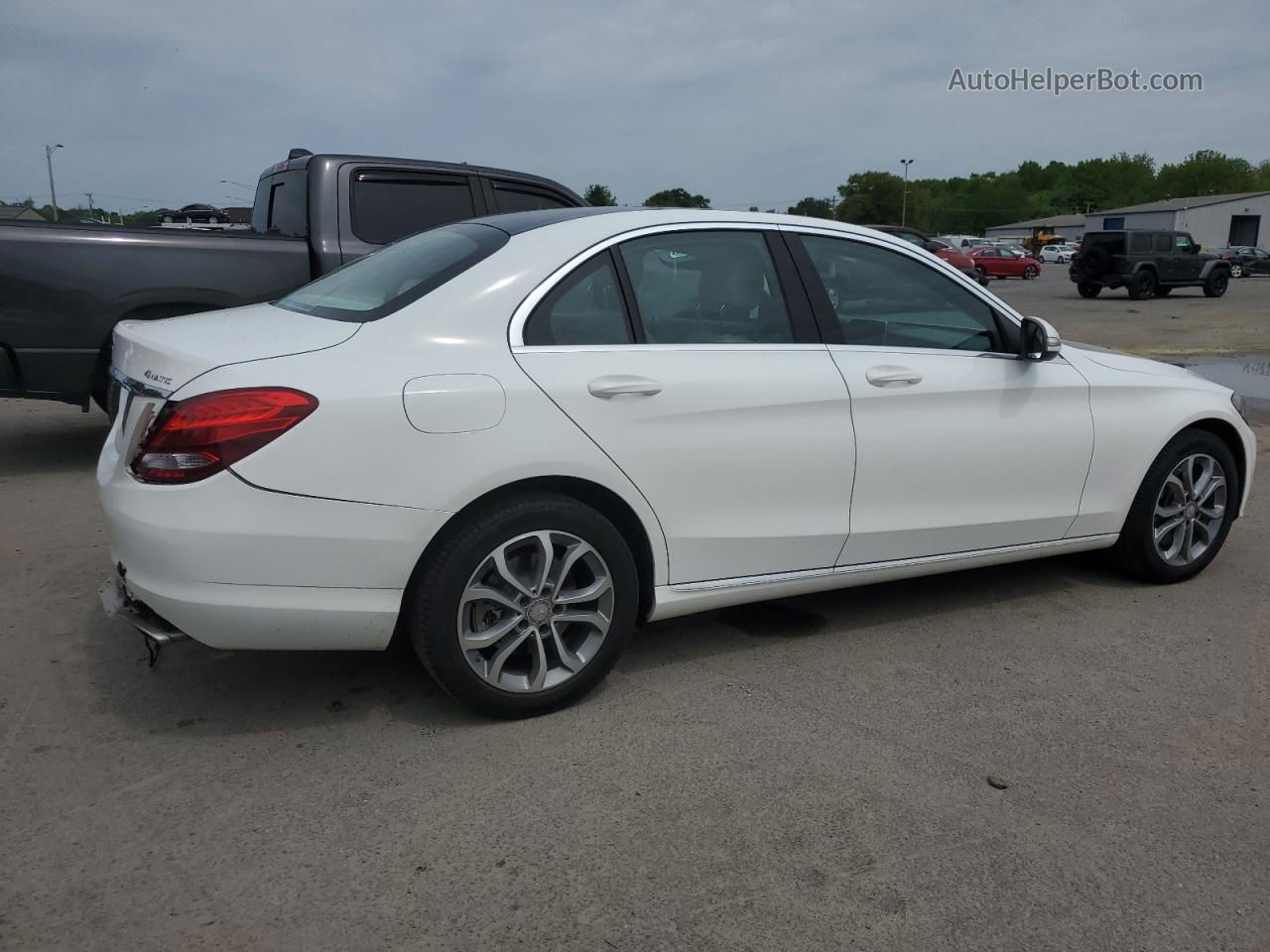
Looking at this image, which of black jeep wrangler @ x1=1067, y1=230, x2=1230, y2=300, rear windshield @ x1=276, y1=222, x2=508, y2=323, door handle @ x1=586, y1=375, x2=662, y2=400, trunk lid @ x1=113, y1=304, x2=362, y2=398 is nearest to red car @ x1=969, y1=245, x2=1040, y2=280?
black jeep wrangler @ x1=1067, y1=230, x2=1230, y2=300

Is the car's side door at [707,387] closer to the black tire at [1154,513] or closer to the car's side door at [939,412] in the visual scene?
the car's side door at [939,412]

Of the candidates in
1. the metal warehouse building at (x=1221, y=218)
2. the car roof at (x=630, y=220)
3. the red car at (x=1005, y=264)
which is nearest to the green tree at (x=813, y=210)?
the car roof at (x=630, y=220)

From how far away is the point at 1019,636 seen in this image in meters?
4.11

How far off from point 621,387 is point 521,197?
473 cm

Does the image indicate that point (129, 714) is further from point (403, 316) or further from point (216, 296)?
point (216, 296)

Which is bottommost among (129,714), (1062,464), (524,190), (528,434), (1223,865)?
(1223,865)

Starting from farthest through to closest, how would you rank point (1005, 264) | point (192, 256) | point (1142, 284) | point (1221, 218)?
point (1221, 218) < point (1005, 264) < point (1142, 284) < point (192, 256)

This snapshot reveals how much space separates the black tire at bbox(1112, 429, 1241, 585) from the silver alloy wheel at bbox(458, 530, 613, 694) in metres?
2.56

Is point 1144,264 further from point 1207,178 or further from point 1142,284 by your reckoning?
point 1207,178

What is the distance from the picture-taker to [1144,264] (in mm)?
27266

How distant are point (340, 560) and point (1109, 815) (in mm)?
2215

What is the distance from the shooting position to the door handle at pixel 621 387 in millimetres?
3266

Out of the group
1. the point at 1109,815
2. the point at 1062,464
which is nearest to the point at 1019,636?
the point at 1062,464

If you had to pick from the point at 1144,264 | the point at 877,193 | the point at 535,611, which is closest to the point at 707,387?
the point at 535,611
